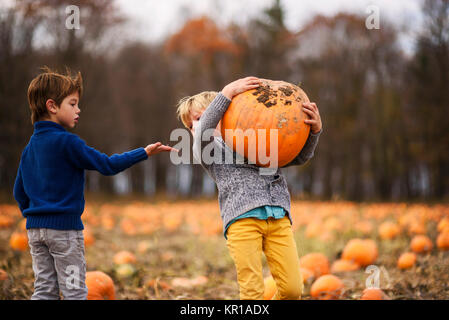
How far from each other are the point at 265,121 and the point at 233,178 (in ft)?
1.42

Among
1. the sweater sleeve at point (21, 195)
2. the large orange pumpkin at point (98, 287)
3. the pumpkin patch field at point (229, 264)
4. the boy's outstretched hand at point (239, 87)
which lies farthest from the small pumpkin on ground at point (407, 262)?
the sweater sleeve at point (21, 195)

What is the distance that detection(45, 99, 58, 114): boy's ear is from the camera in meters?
2.39

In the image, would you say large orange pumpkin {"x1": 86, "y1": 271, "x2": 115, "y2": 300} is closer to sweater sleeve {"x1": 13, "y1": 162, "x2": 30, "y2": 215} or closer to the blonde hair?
sweater sleeve {"x1": 13, "y1": 162, "x2": 30, "y2": 215}

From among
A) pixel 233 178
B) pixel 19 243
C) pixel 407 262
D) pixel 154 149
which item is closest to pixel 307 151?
pixel 233 178

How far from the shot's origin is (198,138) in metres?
2.66

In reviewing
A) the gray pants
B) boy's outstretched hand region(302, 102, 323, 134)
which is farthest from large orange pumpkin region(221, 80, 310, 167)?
the gray pants

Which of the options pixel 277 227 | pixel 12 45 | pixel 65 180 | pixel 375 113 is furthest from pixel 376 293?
pixel 375 113

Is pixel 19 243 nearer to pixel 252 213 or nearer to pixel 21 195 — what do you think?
pixel 21 195

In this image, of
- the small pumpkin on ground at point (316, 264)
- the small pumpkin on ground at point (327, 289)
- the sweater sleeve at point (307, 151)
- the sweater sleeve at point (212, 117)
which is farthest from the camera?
the small pumpkin on ground at point (316, 264)

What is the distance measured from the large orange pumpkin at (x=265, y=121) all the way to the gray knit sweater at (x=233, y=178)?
90 millimetres

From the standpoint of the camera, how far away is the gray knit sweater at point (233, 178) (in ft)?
8.38

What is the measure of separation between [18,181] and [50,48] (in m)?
11.8

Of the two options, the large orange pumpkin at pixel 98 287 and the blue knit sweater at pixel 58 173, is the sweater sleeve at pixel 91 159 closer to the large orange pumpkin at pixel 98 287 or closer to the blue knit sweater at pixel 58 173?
the blue knit sweater at pixel 58 173

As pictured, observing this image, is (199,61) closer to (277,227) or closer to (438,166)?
(438,166)
